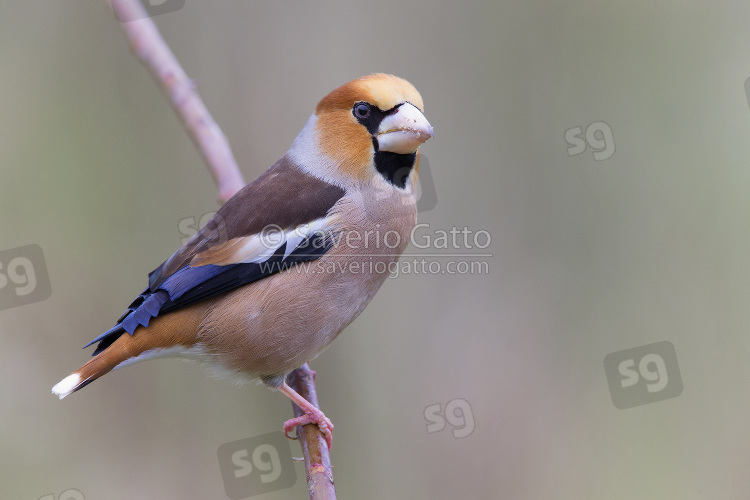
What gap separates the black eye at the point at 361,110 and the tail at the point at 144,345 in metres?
1.02

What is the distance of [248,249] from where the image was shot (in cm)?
302

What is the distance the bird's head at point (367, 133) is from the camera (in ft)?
9.81

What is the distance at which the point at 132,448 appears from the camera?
426cm

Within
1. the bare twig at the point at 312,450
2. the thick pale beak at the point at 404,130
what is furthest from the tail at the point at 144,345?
the thick pale beak at the point at 404,130

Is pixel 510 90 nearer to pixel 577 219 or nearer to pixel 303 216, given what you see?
pixel 577 219

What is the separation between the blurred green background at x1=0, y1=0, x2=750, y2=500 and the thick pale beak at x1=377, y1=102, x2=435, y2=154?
1494 millimetres

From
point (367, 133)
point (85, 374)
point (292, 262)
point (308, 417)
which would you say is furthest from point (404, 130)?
point (85, 374)

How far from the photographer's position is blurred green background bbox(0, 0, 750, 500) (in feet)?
13.9

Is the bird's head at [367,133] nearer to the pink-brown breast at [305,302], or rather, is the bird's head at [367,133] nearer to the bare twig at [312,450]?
the pink-brown breast at [305,302]

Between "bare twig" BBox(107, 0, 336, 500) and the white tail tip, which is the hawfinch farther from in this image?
"bare twig" BBox(107, 0, 336, 500)

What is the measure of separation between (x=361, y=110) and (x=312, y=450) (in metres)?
1.40

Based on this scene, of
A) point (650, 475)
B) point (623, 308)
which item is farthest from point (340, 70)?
point (650, 475)

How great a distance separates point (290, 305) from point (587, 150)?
237 centimetres

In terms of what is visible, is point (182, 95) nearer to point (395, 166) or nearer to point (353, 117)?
point (353, 117)
